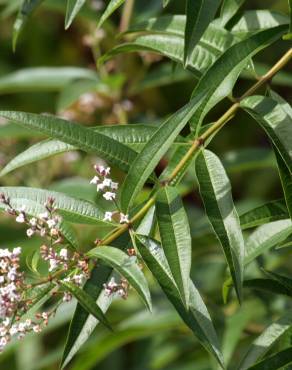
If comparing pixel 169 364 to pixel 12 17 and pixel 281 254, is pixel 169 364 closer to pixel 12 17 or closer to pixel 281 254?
pixel 281 254

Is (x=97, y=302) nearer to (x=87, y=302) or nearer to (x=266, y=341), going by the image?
(x=87, y=302)

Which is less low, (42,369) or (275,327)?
(275,327)

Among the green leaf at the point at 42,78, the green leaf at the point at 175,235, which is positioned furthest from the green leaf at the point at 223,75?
the green leaf at the point at 42,78

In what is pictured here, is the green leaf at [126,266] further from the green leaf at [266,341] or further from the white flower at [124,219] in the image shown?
the green leaf at [266,341]

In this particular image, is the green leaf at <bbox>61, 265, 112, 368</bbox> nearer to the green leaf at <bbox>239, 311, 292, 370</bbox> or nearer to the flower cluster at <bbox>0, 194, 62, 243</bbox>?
the flower cluster at <bbox>0, 194, 62, 243</bbox>

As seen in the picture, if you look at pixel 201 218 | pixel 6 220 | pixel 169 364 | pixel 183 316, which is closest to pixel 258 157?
pixel 201 218
